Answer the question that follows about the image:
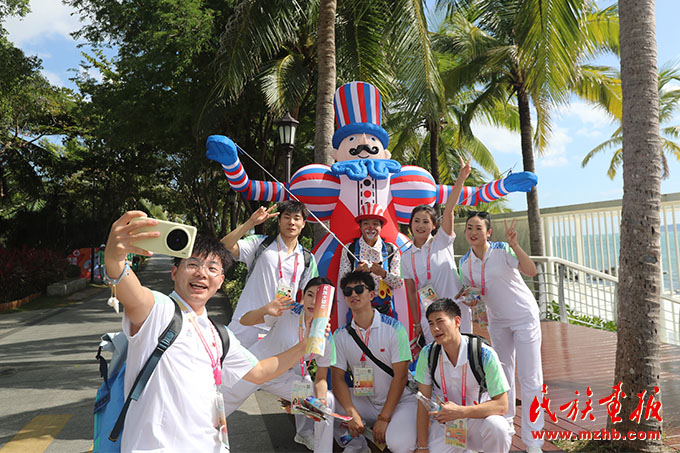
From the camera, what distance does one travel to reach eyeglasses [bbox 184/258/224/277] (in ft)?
7.00

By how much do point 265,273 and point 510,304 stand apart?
6.64 ft

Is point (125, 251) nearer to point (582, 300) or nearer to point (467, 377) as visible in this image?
point (467, 377)

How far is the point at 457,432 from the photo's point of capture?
9.84ft

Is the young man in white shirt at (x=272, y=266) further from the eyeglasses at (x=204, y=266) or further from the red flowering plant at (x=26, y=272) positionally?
the red flowering plant at (x=26, y=272)

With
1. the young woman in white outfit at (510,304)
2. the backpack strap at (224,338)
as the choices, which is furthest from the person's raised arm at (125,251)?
the young woman in white outfit at (510,304)

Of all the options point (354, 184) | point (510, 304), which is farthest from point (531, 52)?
point (510, 304)

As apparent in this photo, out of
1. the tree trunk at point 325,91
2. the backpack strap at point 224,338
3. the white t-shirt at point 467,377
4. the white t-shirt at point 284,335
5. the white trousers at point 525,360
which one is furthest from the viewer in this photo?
the tree trunk at point 325,91

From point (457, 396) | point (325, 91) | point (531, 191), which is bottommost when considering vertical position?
point (457, 396)

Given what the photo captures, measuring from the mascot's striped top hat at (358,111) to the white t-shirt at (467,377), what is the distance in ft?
8.85

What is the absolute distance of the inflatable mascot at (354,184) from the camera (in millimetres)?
4770

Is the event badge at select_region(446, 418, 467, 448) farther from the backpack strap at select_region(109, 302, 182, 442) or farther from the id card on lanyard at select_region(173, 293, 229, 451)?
the backpack strap at select_region(109, 302, 182, 442)

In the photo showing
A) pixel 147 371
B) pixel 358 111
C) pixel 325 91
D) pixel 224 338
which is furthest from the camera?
pixel 325 91

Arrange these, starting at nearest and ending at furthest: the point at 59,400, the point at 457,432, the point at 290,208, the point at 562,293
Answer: the point at 457,432, the point at 290,208, the point at 59,400, the point at 562,293

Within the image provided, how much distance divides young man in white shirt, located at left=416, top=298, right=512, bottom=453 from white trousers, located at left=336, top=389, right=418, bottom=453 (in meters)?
0.09
